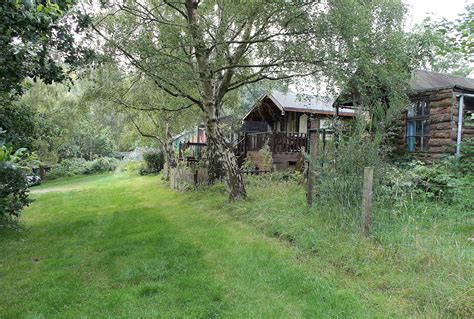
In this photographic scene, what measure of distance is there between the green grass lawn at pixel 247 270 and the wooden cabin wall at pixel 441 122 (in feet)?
16.2

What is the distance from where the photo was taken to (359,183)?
5.26 metres

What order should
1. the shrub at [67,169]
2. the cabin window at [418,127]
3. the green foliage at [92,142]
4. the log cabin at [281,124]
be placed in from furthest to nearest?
the green foliage at [92,142] → the shrub at [67,169] → the log cabin at [281,124] → the cabin window at [418,127]

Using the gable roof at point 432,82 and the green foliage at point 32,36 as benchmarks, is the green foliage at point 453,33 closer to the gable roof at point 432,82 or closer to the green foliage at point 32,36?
the gable roof at point 432,82

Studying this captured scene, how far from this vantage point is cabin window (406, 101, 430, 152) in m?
10.5

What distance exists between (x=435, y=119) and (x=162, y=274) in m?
9.20

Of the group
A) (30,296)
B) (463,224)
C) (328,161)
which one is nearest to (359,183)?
(328,161)

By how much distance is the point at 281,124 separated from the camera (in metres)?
18.2

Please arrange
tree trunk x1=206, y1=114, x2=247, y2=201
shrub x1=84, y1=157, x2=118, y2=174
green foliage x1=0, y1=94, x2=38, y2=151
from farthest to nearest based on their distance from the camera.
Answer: shrub x1=84, y1=157, x2=118, y2=174 → tree trunk x1=206, y1=114, x2=247, y2=201 → green foliage x1=0, y1=94, x2=38, y2=151

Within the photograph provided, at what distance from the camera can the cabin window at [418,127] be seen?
1047cm

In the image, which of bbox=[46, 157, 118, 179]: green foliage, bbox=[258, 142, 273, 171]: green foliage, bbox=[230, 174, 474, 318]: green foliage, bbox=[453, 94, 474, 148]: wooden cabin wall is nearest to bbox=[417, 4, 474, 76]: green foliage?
bbox=[453, 94, 474, 148]: wooden cabin wall

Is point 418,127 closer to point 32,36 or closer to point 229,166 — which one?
point 229,166

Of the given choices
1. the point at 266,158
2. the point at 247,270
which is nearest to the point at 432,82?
the point at 266,158

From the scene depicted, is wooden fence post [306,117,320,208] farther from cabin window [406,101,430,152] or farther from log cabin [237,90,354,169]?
cabin window [406,101,430,152]

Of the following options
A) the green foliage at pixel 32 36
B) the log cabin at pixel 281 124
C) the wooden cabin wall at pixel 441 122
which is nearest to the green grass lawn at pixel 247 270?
the green foliage at pixel 32 36
